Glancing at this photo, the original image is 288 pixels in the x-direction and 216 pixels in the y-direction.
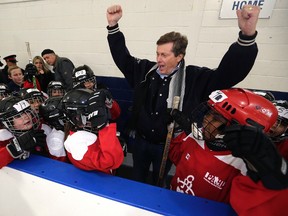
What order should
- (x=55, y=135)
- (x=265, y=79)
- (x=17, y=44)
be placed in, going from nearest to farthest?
(x=55, y=135) < (x=265, y=79) < (x=17, y=44)

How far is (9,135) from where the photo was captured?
1224 mm

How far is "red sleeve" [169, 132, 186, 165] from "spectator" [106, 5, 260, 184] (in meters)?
Result: 0.14

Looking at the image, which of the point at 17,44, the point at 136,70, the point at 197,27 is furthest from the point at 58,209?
the point at 17,44

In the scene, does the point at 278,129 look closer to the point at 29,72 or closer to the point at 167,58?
the point at 167,58

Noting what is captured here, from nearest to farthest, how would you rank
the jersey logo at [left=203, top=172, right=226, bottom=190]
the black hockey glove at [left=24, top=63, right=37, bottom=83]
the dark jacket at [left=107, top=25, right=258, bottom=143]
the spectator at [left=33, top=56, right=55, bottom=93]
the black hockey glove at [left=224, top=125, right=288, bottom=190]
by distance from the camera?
1. the black hockey glove at [left=224, top=125, right=288, bottom=190]
2. the jersey logo at [left=203, top=172, right=226, bottom=190]
3. the dark jacket at [left=107, top=25, right=258, bottom=143]
4. the black hockey glove at [left=24, top=63, right=37, bottom=83]
5. the spectator at [left=33, top=56, right=55, bottom=93]

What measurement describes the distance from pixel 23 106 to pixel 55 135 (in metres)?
0.29

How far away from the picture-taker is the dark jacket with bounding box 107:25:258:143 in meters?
1.28

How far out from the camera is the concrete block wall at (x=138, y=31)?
7.65 feet

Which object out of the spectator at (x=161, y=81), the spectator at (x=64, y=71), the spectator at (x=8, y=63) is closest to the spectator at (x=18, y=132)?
the spectator at (x=161, y=81)

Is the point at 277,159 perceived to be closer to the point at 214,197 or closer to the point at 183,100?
the point at 214,197

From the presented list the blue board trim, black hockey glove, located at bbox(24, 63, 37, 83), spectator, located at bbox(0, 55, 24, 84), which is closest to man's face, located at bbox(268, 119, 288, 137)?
the blue board trim

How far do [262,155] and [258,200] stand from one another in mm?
191

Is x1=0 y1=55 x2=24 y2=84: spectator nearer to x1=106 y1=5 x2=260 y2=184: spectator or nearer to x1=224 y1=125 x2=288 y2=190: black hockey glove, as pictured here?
x1=106 y1=5 x2=260 y2=184: spectator

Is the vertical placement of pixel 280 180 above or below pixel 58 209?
above
